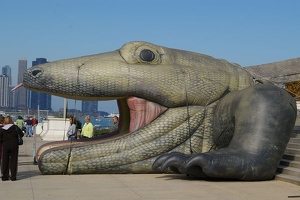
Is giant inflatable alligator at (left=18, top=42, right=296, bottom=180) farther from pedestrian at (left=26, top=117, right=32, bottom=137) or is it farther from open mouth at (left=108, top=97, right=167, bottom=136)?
pedestrian at (left=26, top=117, right=32, bottom=137)

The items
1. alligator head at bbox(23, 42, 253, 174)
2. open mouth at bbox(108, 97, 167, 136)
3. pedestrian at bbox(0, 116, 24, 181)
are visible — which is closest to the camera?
pedestrian at bbox(0, 116, 24, 181)

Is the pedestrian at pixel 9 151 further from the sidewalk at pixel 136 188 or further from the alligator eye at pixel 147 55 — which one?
the alligator eye at pixel 147 55

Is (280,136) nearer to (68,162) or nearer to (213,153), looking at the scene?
(213,153)

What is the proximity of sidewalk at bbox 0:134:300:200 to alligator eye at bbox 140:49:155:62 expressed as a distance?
2388 mm

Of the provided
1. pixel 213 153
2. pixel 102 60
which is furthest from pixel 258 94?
pixel 102 60

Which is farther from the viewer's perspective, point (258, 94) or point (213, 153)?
point (258, 94)

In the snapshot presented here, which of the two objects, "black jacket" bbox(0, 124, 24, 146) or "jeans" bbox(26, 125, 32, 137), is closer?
"black jacket" bbox(0, 124, 24, 146)

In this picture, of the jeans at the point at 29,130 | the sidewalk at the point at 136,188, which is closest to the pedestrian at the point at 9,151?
the sidewalk at the point at 136,188

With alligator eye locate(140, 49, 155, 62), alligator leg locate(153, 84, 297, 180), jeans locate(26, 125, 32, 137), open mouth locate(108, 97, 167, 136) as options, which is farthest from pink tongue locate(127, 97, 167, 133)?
jeans locate(26, 125, 32, 137)

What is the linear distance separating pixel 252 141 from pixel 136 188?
7.58ft

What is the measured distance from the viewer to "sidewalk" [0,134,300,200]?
807cm

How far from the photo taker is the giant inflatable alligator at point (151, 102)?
10422 mm

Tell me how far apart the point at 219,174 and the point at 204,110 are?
2.22m

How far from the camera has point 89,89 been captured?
1077 centimetres
